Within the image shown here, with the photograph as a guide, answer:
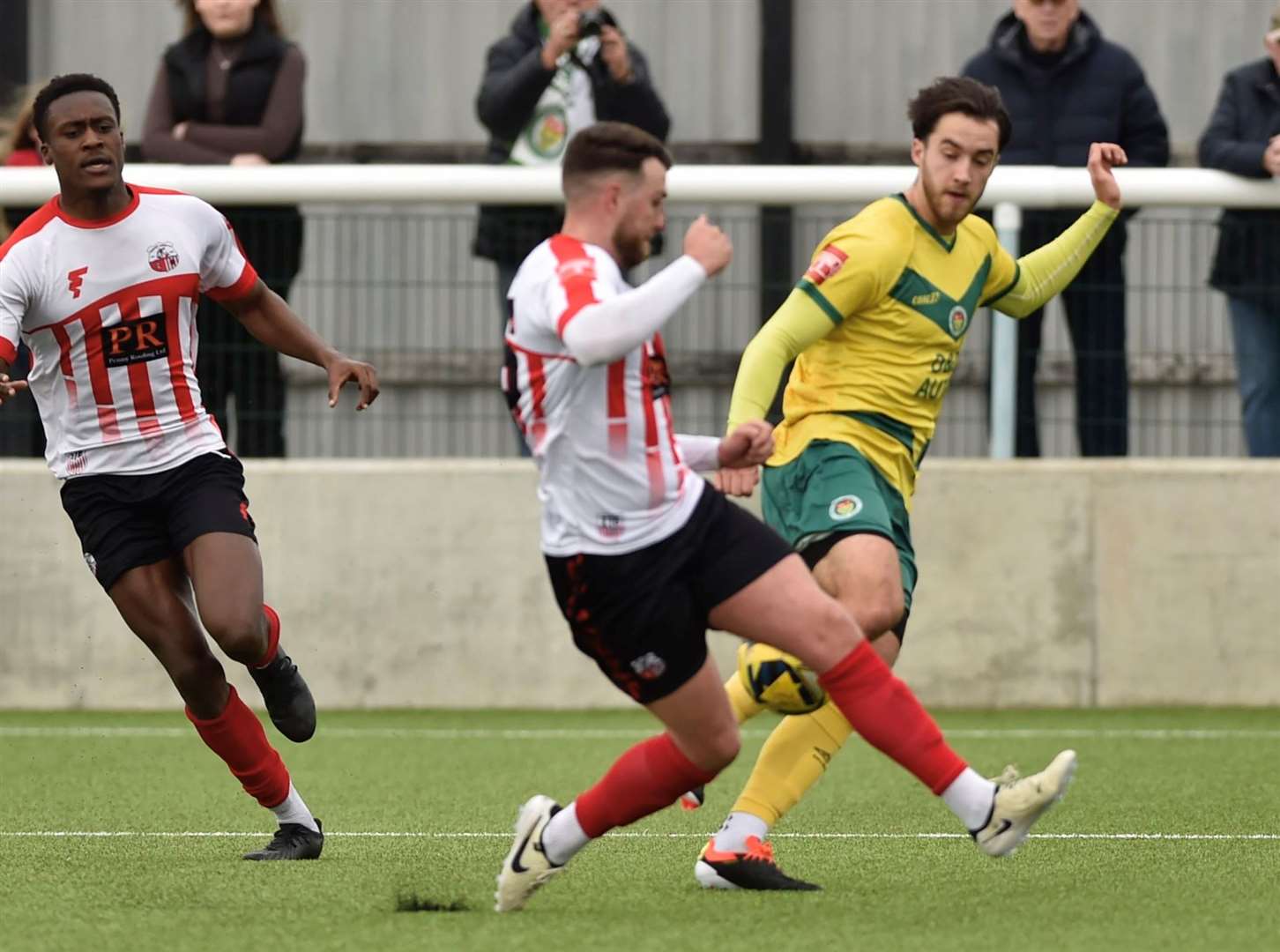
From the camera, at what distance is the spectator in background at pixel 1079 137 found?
403 inches

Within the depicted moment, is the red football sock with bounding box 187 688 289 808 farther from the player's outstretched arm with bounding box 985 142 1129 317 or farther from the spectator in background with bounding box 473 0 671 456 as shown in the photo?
the spectator in background with bounding box 473 0 671 456

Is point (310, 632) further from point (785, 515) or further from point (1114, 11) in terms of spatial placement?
point (1114, 11)

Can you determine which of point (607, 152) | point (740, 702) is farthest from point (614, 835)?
point (607, 152)

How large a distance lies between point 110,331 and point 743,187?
416 centimetres

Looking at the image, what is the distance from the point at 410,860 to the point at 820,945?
69.2 inches

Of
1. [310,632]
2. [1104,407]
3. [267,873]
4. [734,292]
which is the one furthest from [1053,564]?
[267,873]

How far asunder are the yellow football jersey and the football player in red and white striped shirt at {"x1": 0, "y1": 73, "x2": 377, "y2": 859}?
1.19 m

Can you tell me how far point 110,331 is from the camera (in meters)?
6.67

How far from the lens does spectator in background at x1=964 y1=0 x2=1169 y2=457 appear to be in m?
10.2

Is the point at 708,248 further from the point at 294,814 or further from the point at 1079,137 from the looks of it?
the point at 1079,137

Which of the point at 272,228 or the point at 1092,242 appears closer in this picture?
the point at 1092,242

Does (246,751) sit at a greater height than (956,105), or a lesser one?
lesser

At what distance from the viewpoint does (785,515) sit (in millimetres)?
6613

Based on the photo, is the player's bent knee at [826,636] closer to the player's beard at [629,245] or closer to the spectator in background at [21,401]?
the player's beard at [629,245]
